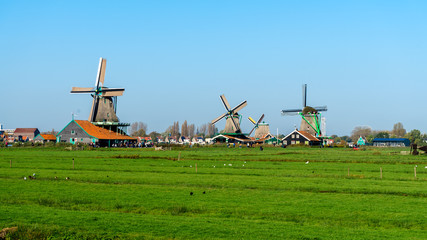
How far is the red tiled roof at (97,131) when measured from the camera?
363 ft

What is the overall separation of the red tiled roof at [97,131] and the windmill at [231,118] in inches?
1464

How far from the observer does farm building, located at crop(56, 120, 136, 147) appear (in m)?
110

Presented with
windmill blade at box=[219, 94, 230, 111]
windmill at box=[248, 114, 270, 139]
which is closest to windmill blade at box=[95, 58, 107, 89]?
windmill blade at box=[219, 94, 230, 111]

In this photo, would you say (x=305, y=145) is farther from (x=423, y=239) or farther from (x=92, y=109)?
(x=423, y=239)

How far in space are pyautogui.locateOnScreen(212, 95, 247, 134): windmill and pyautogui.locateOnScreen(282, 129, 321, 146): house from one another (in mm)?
15121

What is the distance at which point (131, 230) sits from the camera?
1645cm

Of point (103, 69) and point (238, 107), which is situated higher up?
point (103, 69)

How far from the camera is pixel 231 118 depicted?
14488cm

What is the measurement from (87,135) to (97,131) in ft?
15.3

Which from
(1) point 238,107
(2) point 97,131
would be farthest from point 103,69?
(1) point 238,107

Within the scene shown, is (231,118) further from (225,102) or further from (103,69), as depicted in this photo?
(103,69)

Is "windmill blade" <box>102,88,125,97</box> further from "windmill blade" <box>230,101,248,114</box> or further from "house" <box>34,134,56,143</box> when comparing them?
"windmill blade" <box>230,101,248,114</box>

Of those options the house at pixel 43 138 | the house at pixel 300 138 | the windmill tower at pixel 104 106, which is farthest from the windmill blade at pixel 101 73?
the house at pixel 300 138

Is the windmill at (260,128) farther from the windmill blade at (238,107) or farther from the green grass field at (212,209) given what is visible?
the green grass field at (212,209)
